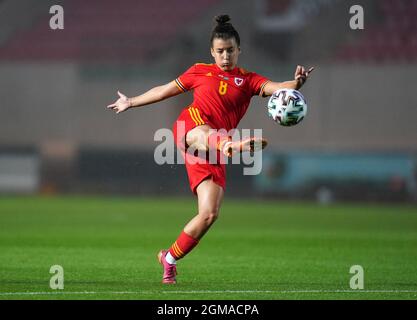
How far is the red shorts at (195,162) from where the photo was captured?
8.41 metres

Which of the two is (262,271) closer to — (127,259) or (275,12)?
(127,259)

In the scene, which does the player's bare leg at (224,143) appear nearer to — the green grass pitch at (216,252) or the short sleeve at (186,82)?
the short sleeve at (186,82)

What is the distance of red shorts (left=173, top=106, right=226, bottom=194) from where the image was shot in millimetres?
8414

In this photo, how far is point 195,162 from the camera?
27.9 feet

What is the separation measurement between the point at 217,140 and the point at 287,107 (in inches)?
26.2

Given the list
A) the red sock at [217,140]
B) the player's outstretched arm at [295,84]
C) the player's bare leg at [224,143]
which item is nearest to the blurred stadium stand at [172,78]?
the player's outstretched arm at [295,84]

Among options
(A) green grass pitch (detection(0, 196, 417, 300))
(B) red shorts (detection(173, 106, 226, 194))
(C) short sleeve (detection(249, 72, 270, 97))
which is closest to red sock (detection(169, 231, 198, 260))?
(A) green grass pitch (detection(0, 196, 417, 300))

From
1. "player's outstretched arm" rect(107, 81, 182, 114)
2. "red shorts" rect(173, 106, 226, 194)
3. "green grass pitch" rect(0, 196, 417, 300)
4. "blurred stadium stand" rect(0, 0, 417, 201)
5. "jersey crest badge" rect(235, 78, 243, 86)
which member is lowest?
"green grass pitch" rect(0, 196, 417, 300)

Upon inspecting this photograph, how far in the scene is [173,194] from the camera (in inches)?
1188

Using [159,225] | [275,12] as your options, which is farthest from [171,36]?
[159,225]

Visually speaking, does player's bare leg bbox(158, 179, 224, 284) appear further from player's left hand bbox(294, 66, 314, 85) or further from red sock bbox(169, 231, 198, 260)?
player's left hand bbox(294, 66, 314, 85)

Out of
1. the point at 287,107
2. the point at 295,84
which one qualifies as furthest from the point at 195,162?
the point at 295,84

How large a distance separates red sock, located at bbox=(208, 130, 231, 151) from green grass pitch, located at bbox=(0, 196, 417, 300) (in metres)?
1.21

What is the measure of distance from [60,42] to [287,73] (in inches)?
342
